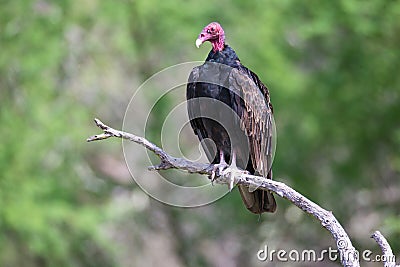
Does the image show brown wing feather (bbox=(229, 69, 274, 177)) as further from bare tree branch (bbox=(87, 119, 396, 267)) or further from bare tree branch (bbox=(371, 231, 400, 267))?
bare tree branch (bbox=(371, 231, 400, 267))

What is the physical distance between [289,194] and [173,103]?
613 centimetres

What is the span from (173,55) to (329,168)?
2356 mm

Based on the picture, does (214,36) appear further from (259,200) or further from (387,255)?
(387,255)

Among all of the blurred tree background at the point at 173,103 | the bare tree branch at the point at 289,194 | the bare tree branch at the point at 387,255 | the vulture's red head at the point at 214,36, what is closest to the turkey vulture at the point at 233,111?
the vulture's red head at the point at 214,36

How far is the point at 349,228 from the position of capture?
31.2 ft

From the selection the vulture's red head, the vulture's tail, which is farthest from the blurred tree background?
the vulture's tail

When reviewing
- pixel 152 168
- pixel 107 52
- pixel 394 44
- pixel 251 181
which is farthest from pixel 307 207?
pixel 107 52

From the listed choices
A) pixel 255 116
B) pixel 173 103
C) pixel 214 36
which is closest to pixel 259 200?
pixel 255 116

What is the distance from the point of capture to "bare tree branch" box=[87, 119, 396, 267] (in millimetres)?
Result: 3791

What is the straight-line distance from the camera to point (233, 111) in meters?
4.45

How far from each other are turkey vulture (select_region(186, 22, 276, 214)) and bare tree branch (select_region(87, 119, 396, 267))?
0.19 meters

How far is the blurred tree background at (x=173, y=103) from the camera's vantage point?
848 cm

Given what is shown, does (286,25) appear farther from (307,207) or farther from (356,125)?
(307,207)

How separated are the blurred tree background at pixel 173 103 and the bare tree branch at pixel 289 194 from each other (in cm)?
385
